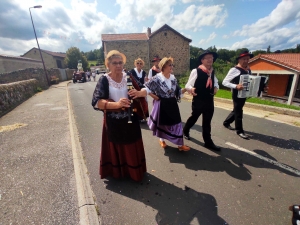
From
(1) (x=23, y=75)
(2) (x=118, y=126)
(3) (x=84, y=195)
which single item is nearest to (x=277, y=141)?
(2) (x=118, y=126)

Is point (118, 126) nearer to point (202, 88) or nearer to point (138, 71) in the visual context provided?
point (202, 88)

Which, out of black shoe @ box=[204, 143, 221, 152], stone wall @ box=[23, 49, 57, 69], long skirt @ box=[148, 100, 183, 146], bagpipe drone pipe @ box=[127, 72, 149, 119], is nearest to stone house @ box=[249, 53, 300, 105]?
black shoe @ box=[204, 143, 221, 152]

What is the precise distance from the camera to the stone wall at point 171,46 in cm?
2691

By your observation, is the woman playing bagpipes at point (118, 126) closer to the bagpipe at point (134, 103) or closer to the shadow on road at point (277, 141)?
the bagpipe at point (134, 103)

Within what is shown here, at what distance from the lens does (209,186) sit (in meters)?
2.55

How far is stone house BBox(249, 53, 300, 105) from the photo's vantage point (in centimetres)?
1186

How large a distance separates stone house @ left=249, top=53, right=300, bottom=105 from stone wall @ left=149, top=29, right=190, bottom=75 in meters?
14.4

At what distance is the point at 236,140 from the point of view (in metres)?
4.09

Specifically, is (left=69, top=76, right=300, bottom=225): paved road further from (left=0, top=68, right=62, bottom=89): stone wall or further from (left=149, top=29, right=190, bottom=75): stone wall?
(left=149, top=29, right=190, bottom=75): stone wall

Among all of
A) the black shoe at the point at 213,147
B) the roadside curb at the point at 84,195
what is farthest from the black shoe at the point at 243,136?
the roadside curb at the point at 84,195

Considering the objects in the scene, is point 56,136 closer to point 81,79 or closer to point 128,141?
point 128,141

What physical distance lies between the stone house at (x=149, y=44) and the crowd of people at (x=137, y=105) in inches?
977

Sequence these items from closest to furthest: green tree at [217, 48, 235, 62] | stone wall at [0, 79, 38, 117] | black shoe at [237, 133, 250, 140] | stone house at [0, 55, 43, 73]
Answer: black shoe at [237, 133, 250, 140]
stone wall at [0, 79, 38, 117]
stone house at [0, 55, 43, 73]
green tree at [217, 48, 235, 62]

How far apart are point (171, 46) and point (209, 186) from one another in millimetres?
27943
